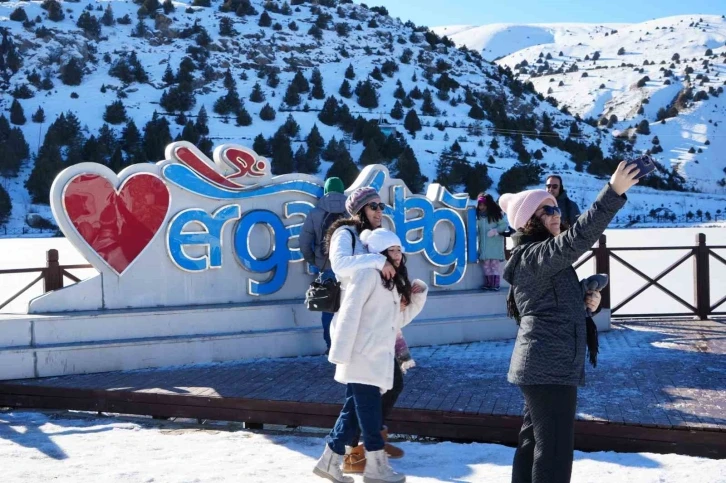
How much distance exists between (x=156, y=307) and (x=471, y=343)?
329 cm

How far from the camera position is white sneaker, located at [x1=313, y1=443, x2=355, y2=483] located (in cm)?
456

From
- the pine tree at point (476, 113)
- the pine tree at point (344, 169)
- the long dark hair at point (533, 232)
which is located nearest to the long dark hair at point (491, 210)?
the long dark hair at point (533, 232)

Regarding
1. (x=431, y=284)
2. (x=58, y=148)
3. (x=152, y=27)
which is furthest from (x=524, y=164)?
(x=431, y=284)

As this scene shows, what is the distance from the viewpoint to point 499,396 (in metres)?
6.14

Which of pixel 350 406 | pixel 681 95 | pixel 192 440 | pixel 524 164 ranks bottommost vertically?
pixel 192 440

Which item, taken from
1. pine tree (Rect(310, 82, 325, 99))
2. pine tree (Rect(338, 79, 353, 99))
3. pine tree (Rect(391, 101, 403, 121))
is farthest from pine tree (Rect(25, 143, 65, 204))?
pine tree (Rect(338, 79, 353, 99))

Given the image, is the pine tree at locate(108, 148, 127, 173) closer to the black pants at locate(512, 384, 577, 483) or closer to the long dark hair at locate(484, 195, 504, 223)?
the long dark hair at locate(484, 195, 504, 223)

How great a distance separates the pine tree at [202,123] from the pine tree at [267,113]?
10.7 ft

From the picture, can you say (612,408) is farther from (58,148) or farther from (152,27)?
(152,27)

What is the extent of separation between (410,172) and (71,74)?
25738mm

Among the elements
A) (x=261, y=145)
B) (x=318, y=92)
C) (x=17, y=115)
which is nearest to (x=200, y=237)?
(x=261, y=145)

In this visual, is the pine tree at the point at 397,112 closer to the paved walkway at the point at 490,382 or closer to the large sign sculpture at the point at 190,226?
the large sign sculpture at the point at 190,226

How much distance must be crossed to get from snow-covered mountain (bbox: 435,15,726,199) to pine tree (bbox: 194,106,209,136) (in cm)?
3447

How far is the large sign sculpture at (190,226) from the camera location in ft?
24.5
